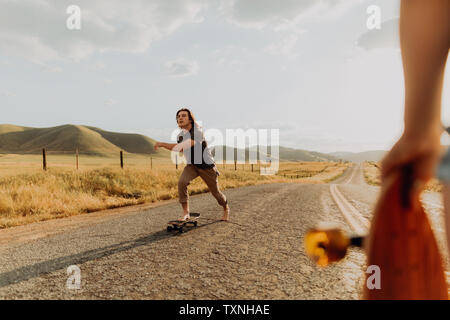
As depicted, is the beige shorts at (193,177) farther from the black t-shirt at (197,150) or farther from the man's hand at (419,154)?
the man's hand at (419,154)

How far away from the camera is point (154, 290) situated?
2285 millimetres

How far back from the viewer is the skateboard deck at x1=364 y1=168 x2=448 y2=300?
20.7 inches

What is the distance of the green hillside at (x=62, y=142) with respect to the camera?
135 metres

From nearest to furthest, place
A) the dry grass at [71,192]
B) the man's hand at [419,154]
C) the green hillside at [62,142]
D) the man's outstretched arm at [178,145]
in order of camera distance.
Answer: the man's hand at [419,154], the man's outstretched arm at [178,145], the dry grass at [71,192], the green hillside at [62,142]

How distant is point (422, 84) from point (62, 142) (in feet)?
534

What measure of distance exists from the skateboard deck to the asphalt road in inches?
69.0

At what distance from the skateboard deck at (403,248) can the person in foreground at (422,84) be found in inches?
1.4

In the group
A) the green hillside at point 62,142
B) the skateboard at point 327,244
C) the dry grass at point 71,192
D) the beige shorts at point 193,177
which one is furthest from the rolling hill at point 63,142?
the skateboard at point 327,244

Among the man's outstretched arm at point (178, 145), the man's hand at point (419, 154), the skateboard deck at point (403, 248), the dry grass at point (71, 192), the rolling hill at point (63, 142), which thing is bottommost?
the dry grass at point (71, 192)
